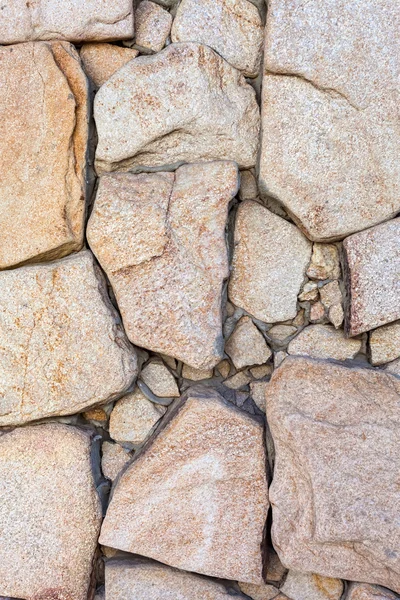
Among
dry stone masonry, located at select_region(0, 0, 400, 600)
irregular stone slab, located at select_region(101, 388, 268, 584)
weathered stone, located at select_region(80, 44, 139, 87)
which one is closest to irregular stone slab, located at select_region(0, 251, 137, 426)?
dry stone masonry, located at select_region(0, 0, 400, 600)

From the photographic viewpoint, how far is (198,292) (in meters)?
1.20

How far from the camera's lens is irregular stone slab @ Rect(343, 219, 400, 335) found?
3.81 ft

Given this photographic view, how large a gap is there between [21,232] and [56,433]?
0.44 meters

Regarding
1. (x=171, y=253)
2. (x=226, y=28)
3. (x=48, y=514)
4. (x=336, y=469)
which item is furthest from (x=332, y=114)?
(x=48, y=514)

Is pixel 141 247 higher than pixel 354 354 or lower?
higher

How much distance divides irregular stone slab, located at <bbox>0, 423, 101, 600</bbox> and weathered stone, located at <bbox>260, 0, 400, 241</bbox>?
0.70 m

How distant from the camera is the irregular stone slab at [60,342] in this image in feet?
4.02

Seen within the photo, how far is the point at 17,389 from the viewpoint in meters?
1.24

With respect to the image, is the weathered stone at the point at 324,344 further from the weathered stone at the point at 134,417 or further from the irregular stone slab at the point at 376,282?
the weathered stone at the point at 134,417

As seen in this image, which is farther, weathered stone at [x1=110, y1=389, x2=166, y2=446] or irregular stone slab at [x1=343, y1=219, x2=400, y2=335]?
weathered stone at [x1=110, y1=389, x2=166, y2=446]

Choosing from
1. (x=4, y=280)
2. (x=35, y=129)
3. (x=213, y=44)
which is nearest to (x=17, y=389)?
(x=4, y=280)

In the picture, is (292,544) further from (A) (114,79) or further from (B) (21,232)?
(A) (114,79)

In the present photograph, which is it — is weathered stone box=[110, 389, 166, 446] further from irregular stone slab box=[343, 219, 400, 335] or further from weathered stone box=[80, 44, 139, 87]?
weathered stone box=[80, 44, 139, 87]

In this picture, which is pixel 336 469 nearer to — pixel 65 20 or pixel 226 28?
pixel 226 28
